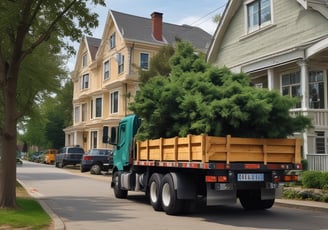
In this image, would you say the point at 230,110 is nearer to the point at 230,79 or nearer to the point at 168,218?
→ the point at 230,79

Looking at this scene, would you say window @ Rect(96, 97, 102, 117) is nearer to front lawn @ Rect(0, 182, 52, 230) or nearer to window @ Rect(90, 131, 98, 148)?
window @ Rect(90, 131, 98, 148)

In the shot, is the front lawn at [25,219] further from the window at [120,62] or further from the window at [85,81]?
the window at [85,81]

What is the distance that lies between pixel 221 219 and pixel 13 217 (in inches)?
186

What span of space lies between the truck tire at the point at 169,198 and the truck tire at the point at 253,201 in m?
2.27

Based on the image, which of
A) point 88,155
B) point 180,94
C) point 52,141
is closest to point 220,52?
point 88,155

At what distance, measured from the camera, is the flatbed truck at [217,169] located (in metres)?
10.9

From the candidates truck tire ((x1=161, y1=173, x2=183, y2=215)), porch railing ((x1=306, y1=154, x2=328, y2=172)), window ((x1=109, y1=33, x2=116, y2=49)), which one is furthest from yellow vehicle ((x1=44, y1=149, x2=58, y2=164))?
truck tire ((x1=161, y1=173, x2=183, y2=215))

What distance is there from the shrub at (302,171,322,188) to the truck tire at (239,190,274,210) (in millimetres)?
4567

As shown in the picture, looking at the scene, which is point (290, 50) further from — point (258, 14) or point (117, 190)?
point (117, 190)

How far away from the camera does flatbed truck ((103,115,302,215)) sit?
1094cm

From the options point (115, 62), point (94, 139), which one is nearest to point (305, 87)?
point (115, 62)

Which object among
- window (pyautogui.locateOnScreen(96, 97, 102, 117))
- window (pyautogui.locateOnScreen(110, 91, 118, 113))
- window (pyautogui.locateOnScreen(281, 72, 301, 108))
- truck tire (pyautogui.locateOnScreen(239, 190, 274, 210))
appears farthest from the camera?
window (pyautogui.locateOnScreen(96, 97, 102, 117))

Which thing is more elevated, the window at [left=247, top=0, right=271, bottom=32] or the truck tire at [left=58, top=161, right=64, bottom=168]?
the window at [left=247, top=0, right=271, bottom=32]

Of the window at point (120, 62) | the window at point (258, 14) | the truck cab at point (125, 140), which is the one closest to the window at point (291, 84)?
the window at point (258, 14)
